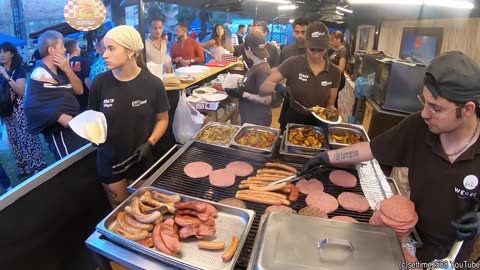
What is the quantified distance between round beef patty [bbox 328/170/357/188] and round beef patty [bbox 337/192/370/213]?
0.41ft

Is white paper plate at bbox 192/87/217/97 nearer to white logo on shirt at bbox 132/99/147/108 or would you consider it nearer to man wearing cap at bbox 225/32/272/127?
man wearing cap at bbox 225/32/272/127

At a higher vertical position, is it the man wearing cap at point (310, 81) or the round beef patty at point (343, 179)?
the man wearing cap at point (310, 81)

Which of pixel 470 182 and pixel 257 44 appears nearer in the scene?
pixel 470 182

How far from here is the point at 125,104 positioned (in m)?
2.30

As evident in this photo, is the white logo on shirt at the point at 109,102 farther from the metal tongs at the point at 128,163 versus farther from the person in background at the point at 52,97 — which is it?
the person in background at the point at 52,97

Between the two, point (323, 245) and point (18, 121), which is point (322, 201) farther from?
point (18, 121)

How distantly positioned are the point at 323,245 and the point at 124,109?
1.78m

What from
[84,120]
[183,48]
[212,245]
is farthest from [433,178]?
[183,48]

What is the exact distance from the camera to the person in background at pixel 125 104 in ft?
7.27

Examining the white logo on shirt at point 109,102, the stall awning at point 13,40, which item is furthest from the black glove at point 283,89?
the stall awning at point 13,40

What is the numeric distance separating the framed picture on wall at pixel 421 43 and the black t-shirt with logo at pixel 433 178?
3.36 metres

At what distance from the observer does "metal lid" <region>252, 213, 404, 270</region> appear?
1.06 m

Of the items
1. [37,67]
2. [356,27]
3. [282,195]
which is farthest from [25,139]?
[356,27]

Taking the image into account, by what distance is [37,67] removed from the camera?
9.49ft
